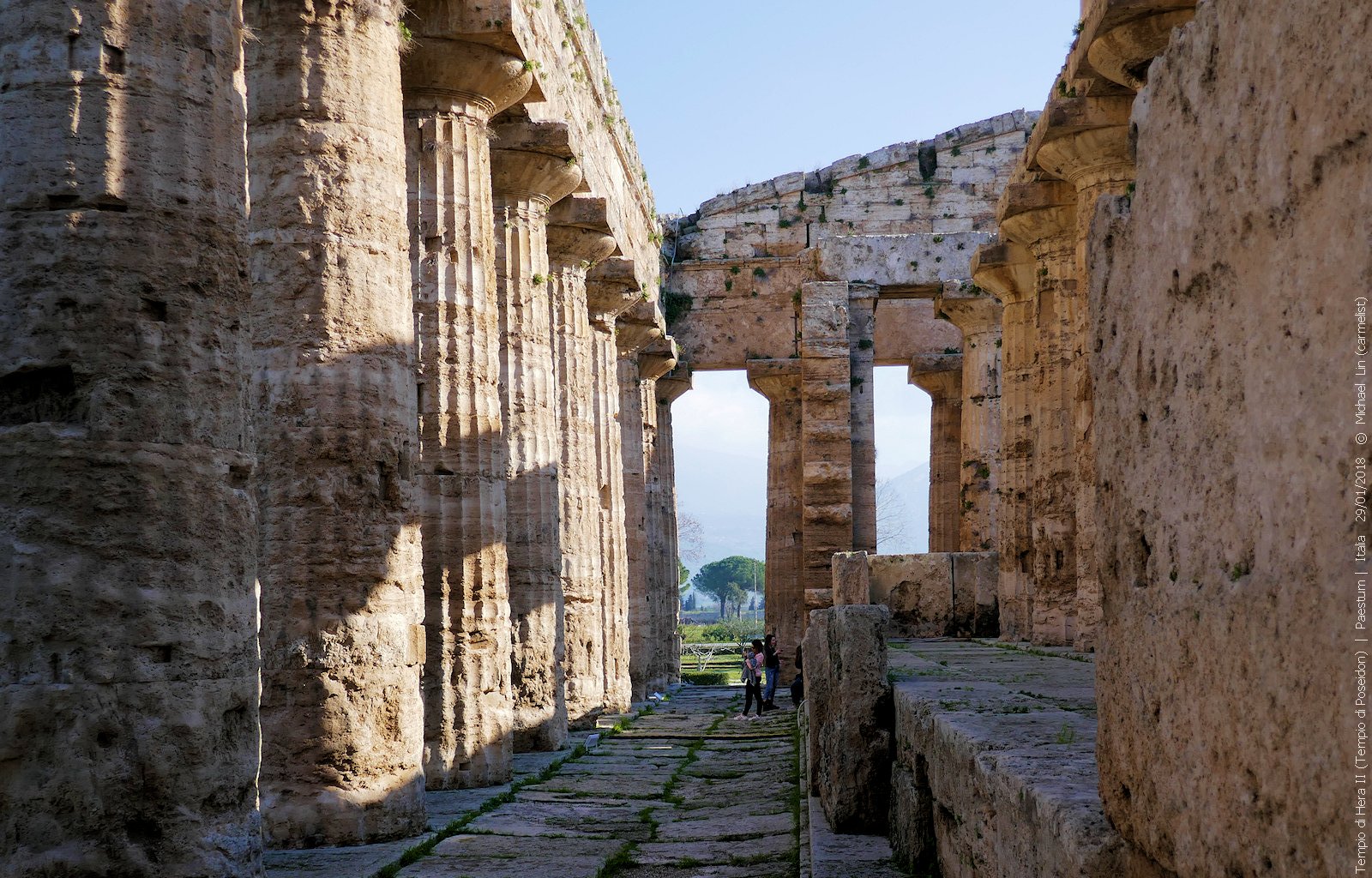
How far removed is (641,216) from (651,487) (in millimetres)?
4423

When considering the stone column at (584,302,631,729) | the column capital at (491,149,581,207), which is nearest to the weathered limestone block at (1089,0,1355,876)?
the column capital at (491,149,581,207)

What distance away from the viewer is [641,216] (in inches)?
890

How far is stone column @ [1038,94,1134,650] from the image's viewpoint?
12391 mm

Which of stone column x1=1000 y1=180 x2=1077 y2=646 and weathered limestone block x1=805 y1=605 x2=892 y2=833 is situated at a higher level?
stone column x1=1000 y1=180 x2=1077 y2=646

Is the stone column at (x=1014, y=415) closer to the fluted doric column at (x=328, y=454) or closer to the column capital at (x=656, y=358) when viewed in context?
the column capital at (x=656, y=358)

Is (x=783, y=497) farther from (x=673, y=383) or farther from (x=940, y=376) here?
(x=940, y=376)

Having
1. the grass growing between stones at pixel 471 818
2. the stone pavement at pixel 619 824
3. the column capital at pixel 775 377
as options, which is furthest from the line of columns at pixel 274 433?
the column capital at pixel 775 377

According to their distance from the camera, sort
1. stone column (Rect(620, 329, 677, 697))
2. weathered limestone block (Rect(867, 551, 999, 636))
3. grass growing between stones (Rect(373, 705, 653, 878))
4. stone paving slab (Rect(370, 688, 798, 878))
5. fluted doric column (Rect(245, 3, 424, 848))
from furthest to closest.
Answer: stone column (Rect(620, 329, 677, 697)) → weathered limestone block (Rect(867, 551, 999, 636)) → fluted doric column (Rect(245, 3, 424, 848)) → stone paving slab (Rect(370, 688, 798, 878)) → grass growing between stones (Rect(373, 705, 653, 878))

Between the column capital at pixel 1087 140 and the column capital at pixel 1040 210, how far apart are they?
83 centimetres

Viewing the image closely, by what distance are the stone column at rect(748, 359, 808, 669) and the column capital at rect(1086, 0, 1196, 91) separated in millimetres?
15290

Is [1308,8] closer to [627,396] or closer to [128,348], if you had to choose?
[128,348]

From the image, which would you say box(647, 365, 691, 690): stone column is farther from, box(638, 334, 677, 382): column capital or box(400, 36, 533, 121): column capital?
box(400, 36, 533, 121): column capital

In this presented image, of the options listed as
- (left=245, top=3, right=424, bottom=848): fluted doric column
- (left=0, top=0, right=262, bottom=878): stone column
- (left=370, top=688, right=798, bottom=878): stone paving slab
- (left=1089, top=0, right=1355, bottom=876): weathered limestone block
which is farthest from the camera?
(left=245, top=3, right=424, bottom=848): fluted doric column

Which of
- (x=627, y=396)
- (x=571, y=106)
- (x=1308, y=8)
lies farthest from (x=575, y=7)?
(x=1308, y=8)
